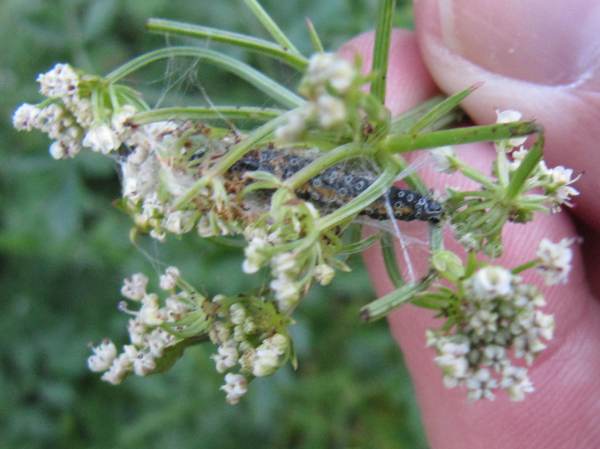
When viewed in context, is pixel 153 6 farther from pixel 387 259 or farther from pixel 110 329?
pixel 387 259

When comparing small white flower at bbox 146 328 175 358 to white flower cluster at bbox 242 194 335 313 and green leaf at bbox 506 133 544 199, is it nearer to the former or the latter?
white flower cluster at bbox 242 194 335 313

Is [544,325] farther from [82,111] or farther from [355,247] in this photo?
[82,111]

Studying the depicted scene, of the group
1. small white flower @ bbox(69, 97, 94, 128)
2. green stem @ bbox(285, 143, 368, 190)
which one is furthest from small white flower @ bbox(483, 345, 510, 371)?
small white flower @ bbox(69, 97, 94, 128)

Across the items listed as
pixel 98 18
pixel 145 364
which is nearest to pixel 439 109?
pixel 145 364

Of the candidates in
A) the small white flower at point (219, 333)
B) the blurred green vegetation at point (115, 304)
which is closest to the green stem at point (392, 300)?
the small white flower at point (219, 333)

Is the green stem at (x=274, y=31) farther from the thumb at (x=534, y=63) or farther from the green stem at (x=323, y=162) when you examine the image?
the thumb at (x=534, y=63)

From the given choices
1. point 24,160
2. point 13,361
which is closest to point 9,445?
point 13,361
